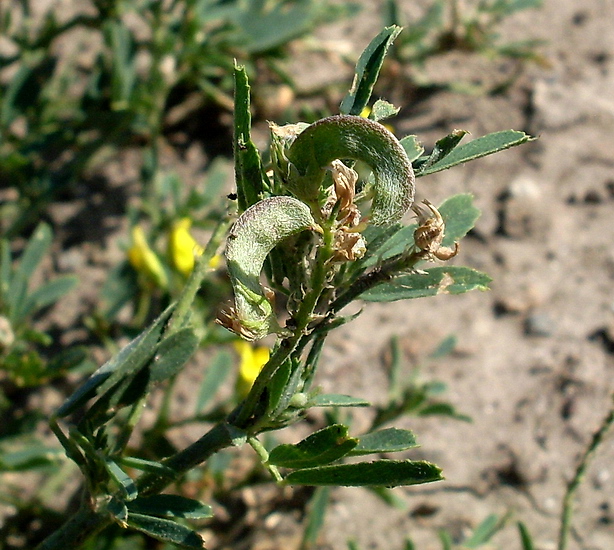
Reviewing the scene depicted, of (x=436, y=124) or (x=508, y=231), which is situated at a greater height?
(x=436, y=124)

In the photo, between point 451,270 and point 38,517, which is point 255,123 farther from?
point 451,270

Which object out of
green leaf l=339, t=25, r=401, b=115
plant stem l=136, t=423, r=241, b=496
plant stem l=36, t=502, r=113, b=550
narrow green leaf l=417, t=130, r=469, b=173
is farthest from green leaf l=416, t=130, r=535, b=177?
plant stem l=36, t=502, r=113, b=550

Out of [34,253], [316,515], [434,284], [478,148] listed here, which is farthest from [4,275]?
[478,148]

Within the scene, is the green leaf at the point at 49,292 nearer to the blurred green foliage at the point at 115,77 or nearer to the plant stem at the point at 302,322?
the blurred green foliage at the point at 115,77

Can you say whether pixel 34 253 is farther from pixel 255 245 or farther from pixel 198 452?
pixel 255 245

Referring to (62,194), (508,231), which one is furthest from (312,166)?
(62,194)

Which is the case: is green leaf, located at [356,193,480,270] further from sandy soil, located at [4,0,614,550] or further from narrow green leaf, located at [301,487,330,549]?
sandy soil, located at [4,0,614,550]
